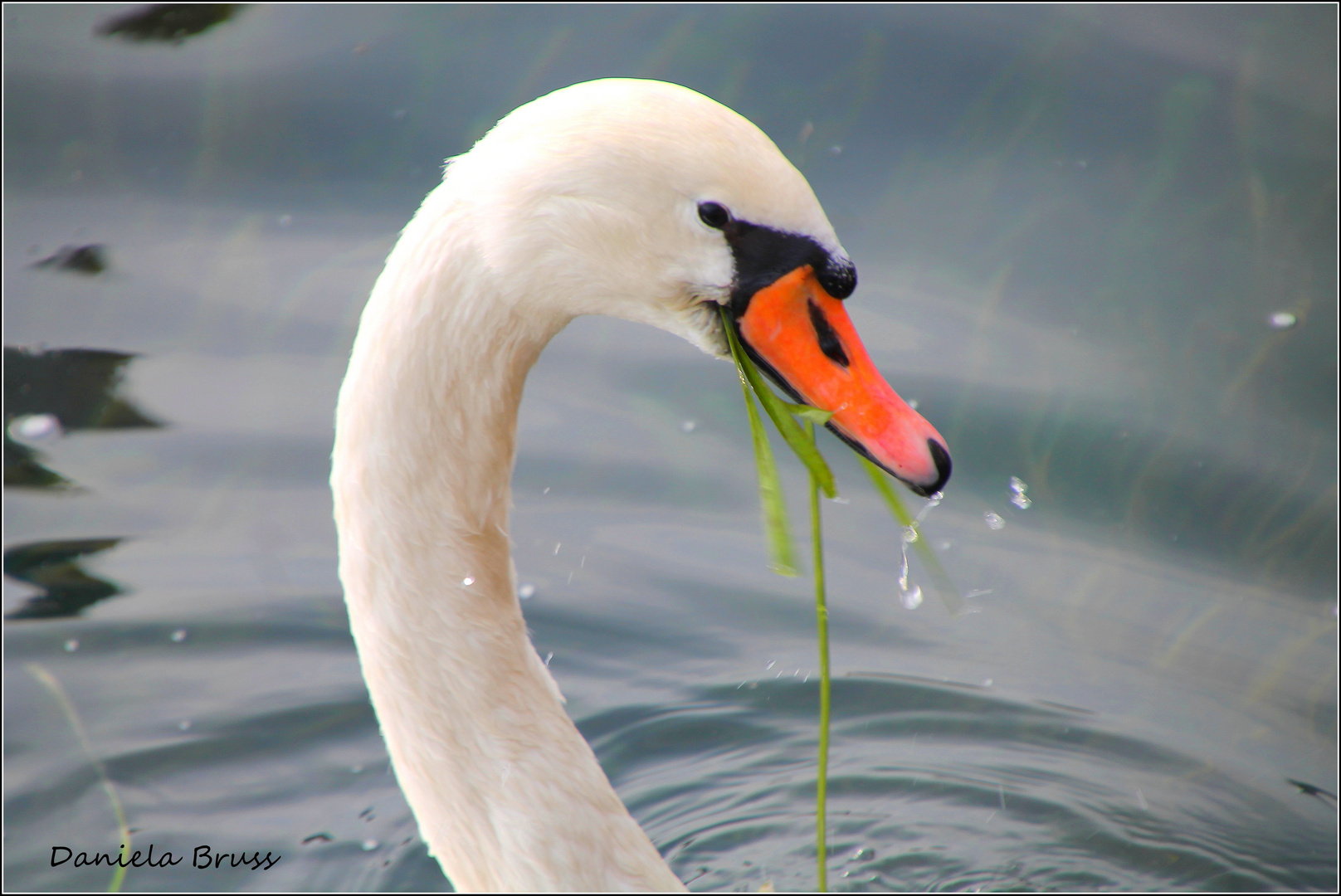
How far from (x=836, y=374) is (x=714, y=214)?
36 centimetres

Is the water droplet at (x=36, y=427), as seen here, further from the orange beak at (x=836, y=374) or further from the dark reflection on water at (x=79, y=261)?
the orange beak at (x=836, y=374)

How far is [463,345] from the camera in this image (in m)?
1.95

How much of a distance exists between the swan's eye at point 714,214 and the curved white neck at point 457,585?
1.03ft

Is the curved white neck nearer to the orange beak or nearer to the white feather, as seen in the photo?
the white feather

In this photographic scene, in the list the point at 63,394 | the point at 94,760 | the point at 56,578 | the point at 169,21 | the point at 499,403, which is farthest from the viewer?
the point at 169,21

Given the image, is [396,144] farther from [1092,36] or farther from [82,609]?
[1092,36]

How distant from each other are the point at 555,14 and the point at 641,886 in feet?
13.4

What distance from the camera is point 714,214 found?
74.1 inches

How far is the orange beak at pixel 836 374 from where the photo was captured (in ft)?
6.48

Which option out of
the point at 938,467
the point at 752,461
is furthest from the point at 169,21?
the point at 938,467

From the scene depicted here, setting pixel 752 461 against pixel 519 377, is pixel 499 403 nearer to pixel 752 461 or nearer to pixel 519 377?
pixel 519 377

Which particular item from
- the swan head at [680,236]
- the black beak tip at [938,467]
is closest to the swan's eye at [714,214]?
the swan head at [680,236]

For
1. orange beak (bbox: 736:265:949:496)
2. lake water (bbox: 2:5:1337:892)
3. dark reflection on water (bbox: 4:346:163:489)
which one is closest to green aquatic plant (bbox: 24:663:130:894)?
lake water (bbox: 2:5:1337:892)

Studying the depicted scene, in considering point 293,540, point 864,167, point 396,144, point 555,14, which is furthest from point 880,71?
point 293,540
